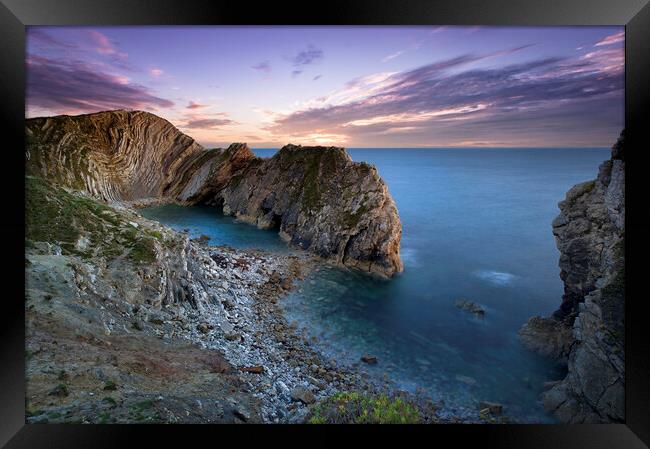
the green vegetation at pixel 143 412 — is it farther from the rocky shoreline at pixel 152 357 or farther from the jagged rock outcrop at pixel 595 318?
the jagged rock outcrop at pixel 595 318

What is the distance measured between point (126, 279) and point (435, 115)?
7.95 metres

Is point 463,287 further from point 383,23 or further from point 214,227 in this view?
point 214,227

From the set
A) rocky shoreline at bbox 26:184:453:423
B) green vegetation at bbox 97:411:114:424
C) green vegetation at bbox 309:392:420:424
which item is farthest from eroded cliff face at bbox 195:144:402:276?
green vegetation at bbox 97:411:114:424

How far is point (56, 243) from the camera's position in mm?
6684

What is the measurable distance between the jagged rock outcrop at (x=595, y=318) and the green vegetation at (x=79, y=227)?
863cm

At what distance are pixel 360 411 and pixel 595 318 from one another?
4.24 metres

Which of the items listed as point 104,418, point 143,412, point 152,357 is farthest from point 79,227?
point 143,412

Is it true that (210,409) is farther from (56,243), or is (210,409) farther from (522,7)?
(522,7)

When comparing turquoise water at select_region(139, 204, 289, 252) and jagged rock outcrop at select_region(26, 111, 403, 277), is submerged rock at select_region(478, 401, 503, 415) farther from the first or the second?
turquoise water at select_region(139, 204, 289, 252)

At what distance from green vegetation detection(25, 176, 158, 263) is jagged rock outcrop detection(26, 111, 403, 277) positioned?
3028 mm

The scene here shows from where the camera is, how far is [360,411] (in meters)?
5.57

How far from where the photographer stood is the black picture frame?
5148 mm

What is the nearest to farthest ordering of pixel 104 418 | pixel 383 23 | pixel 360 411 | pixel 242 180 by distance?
1. pixel 104 418
2. pixel 383 23
3. pixel 360 411
4. pixel 242 180
